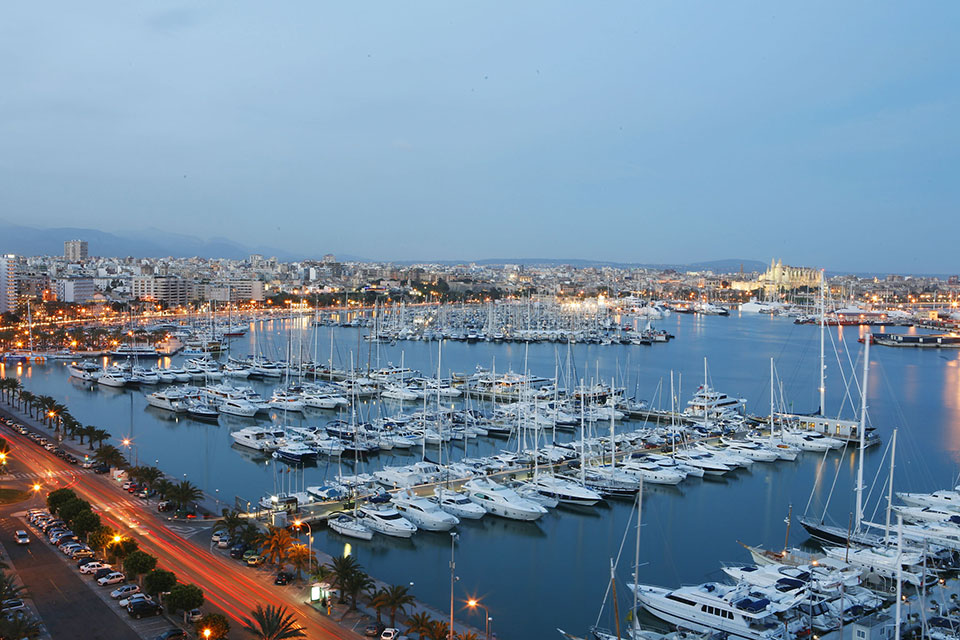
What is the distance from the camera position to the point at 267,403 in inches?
691

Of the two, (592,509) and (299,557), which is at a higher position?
(299,557)

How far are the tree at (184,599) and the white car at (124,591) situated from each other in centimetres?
68

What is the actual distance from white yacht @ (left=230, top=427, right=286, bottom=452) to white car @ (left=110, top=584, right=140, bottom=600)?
6961 mm

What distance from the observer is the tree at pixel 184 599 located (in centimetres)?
587

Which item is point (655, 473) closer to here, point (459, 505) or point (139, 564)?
point (459, 505)

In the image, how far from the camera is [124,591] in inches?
253

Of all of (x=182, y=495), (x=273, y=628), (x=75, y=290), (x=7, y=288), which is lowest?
(x=182, y=495)

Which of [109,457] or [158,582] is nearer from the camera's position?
[158,582]

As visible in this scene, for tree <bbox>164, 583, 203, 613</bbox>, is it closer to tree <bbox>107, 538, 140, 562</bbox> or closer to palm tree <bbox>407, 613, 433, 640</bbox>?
tree <bbox>107, 538, 140, 562</bbox>

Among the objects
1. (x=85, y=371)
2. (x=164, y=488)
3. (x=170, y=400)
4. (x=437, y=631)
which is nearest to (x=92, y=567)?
(x=164, y=488)

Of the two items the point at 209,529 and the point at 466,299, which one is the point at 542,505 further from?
the point at 466,299

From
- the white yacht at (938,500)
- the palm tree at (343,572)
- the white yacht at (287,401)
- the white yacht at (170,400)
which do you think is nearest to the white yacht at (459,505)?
the palm tree at (343,572)

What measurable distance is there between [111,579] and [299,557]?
5.51 ft

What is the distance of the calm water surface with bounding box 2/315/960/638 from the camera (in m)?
8.21
